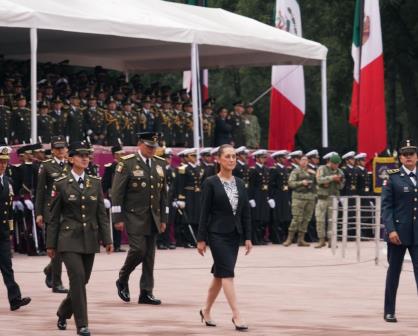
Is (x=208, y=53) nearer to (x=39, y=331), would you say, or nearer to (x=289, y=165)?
(x=289, y=165)

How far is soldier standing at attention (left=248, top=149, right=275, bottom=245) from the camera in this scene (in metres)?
28.8

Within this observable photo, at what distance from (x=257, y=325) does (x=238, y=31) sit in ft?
55.9

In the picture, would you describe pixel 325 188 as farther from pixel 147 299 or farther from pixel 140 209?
pixel 147 299

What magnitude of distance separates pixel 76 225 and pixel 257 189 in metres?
16.0

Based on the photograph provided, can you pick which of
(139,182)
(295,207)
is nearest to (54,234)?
(139,182)

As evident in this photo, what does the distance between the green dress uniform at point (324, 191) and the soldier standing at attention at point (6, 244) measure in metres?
12.6

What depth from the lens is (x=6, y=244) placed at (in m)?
14.9

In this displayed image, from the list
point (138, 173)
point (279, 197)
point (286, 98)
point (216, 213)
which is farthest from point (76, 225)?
point (286, 98)

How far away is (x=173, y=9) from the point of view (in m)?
30.0

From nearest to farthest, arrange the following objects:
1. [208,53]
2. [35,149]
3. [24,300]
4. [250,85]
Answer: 1. [24,300]
2. [35,149]
3. [208,53]
4. [250,85]

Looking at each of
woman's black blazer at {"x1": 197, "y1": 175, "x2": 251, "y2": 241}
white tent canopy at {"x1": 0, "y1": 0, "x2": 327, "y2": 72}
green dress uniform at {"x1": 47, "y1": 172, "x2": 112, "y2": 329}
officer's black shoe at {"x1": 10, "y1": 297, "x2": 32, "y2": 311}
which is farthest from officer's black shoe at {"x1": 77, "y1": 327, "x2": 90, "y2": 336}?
white tent canopy at {"x1": 0, "y1": 0, "x2": 327, "y2": 72}

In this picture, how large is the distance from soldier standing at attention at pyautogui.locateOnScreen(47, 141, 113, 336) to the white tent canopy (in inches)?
442

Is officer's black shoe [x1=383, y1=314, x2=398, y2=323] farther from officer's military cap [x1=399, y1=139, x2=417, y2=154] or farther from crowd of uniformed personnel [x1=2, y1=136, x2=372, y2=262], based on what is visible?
crowd of uniformed personnel [x1=2, y1=136, x2=372, y2=262]

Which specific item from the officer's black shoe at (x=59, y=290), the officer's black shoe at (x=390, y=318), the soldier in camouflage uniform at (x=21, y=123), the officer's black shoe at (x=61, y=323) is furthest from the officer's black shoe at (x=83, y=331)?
the soldier in camouflage uniform at (x=21, y=123)
